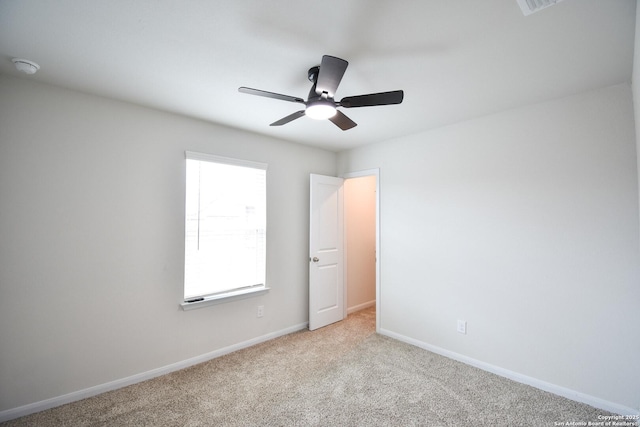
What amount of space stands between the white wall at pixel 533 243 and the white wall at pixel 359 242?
1.19 meters

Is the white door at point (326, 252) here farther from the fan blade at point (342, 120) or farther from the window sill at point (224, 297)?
the fan blade at point (342, 120)

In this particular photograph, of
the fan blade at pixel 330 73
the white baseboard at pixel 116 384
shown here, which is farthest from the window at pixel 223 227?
the fan blade at pixel 330 73

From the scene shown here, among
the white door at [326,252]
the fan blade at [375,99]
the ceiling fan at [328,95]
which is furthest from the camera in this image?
the white door at [326,252]

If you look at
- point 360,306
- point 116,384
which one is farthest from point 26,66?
point 360,306

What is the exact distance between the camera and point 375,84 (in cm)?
220

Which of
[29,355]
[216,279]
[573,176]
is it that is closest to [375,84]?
[573,176]

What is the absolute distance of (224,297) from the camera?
9.98ft

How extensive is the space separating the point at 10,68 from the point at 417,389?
3948 mm

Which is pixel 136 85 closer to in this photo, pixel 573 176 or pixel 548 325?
pixel 573 176

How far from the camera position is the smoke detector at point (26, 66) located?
187 cm

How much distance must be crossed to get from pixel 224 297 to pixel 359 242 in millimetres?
2467

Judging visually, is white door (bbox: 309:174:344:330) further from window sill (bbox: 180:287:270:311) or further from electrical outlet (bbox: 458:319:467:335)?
electrical outlet (bbox: 458:319:467:335)

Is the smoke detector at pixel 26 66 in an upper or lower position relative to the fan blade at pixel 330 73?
upper

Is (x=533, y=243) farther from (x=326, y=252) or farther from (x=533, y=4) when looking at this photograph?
(x=326, y=252)
